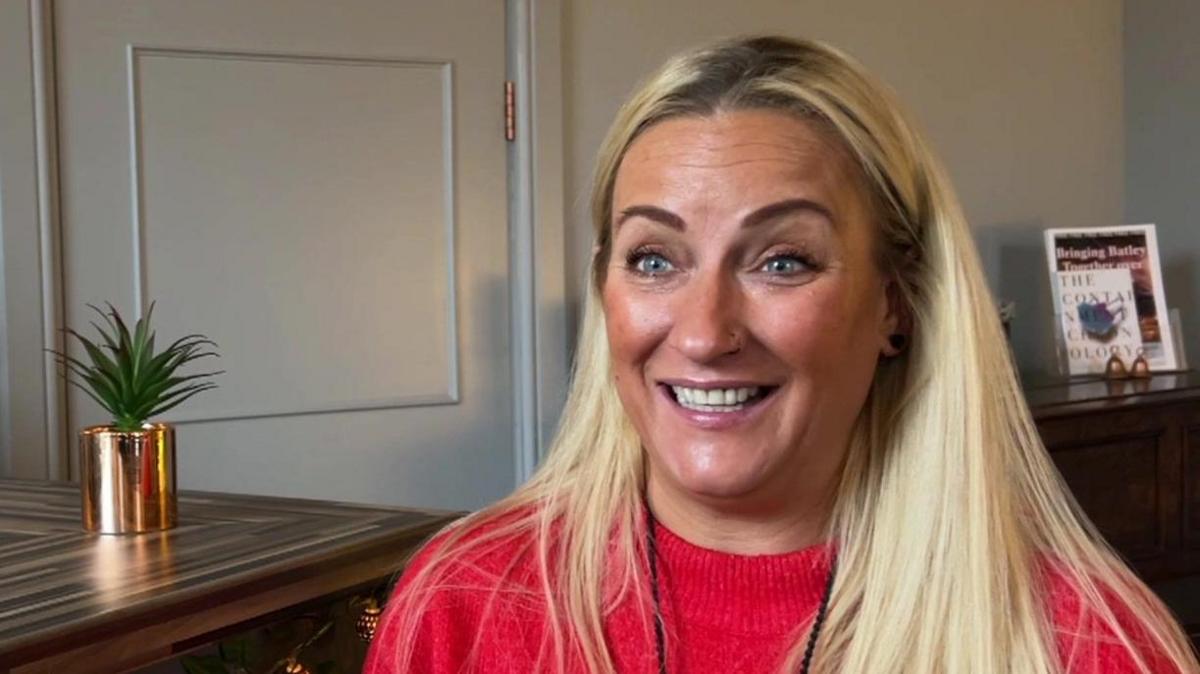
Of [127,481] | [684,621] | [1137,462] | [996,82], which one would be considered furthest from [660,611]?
[996,82]

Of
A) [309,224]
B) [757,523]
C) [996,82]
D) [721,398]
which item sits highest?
[996,82]

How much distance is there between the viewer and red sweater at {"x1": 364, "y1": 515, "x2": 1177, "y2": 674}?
47.1 inches

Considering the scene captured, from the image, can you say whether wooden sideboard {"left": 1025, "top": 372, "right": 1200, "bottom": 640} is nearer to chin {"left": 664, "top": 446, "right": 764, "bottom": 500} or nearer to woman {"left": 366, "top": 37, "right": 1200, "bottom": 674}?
woman {"left": 366, "top": 37, "right": 1200, "bottom": 674}

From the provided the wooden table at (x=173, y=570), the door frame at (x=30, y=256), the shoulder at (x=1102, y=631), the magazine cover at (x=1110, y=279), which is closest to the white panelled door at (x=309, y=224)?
the door frame at (x=30, y=256)

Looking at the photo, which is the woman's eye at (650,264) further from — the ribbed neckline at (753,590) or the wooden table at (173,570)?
the wooden table at (173,570)

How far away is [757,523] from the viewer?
1215mm

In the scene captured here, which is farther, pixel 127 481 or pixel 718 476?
pixel 127 481

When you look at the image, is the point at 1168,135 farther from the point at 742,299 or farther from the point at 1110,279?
the point at 742,299

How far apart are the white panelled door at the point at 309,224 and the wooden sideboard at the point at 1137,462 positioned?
1074 millimetres

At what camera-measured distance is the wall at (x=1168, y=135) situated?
11.2 ft

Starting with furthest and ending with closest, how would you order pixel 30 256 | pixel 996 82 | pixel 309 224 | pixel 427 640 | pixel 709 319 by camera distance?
pixel 996 82 < pixel 309 224 < pixel 30 256 < pixel 427 640 < pixel 709 319

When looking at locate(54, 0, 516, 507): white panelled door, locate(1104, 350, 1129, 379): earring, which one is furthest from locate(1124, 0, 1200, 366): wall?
locate(54, 0, 516, 507): white panelled door

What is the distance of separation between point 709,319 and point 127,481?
67cm

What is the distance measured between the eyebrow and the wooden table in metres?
0.46
